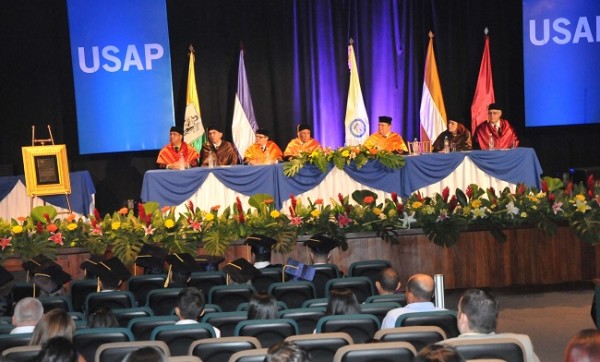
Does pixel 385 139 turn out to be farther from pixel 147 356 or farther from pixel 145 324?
pixel 147 356

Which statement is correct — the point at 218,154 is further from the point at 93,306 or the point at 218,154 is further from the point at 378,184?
the point at 93,306

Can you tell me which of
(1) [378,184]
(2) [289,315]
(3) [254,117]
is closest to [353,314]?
(2) [289,315]

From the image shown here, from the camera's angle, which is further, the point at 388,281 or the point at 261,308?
the point at 388,281

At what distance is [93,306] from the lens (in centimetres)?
607

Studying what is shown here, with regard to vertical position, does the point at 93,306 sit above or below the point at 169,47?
below

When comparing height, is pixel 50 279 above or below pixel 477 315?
below

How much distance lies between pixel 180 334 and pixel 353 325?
944 mm

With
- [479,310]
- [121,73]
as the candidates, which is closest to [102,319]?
[479,310]

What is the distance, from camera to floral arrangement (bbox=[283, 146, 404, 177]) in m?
10.7

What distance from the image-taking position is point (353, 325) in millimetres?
4461

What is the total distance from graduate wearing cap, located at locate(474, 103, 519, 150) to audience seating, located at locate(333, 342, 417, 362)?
8.95m

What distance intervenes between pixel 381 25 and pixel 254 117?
274cm

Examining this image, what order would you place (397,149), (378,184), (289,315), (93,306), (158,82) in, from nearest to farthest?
1. (289,315)
2. (93,306)
3. (378,184)
4. (397,149)
5. (158,82)

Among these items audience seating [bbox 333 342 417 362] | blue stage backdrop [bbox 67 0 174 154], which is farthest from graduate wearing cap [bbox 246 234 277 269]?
blue stage backdrop [bbox 67 0 174 154]
